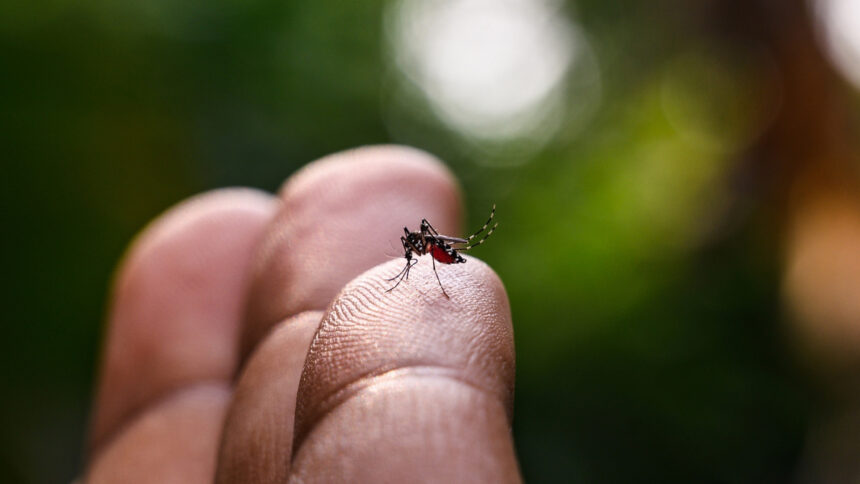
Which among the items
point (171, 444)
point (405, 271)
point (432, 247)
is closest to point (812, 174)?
point (432, 247)

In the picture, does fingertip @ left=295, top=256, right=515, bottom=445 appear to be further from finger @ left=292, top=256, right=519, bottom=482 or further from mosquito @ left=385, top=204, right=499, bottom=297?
mosquito @ left=385, top=204, right=499, bottom=297

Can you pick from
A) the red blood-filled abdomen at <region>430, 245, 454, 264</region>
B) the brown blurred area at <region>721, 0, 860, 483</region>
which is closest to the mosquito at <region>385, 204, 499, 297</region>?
the red blood-filled abdomen at <region>430, 245, 454, 264</region>

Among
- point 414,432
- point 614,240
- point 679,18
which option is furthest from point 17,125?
point 679,18

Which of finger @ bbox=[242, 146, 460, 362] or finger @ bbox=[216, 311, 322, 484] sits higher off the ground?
finger @ bbox=[242, 146, 460, 362]

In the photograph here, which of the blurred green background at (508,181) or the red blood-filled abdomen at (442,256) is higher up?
the blurred green background at (508,181)

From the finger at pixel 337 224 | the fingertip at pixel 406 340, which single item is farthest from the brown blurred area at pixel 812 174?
the fingertip at pixel 406 340

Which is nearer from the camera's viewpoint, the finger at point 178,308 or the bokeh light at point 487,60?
the finger at point 178,308

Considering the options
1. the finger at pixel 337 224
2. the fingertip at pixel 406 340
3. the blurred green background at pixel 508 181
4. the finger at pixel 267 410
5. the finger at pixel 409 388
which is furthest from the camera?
the blurred green background at pixel 508 181

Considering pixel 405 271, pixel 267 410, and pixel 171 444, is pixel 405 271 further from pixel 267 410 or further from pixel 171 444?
pixel 171 444

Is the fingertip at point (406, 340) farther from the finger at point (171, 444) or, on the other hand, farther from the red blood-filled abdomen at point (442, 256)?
the finger at point (171, 444)
